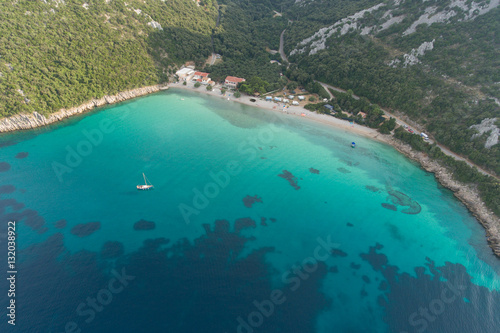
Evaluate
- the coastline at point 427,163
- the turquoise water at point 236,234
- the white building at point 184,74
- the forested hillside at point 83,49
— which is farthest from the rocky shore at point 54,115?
the coastline at point 427,163

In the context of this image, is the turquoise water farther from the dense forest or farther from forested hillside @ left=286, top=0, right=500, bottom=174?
forested hillside @ left=286, top=0, right=500, bottom=174

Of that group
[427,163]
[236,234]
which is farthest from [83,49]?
[427,163]

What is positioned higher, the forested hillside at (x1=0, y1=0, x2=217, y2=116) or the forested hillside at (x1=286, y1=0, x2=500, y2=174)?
the forested hillside at (x1=286, y1=0, x2=500, y2=174)

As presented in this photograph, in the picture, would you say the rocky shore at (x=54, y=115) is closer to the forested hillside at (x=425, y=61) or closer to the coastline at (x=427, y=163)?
the coastline at (x=427, y=163)

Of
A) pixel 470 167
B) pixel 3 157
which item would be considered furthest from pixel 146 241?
pixel 470 167

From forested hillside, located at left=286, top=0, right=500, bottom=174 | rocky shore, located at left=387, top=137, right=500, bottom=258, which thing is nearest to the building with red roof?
forested hillside, located at left=286, top=0, right=500, bottom=174

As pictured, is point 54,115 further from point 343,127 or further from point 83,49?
point 343,127
